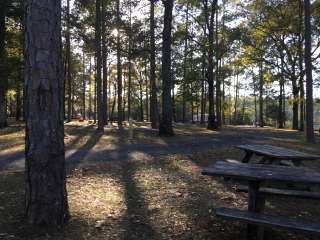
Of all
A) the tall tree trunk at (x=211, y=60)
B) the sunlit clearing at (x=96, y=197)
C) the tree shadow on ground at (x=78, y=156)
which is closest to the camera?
the sunlit clearing at (x=96, y=197)

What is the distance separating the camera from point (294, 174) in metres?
4.68

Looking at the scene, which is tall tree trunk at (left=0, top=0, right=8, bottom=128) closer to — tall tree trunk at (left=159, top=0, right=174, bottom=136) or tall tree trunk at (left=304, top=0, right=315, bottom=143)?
tall tree trunk at (left=159, top=0, right=174, bottom=136)

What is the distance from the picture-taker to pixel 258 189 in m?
4.70

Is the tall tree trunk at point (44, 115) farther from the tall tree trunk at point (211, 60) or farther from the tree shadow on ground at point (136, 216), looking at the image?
the tall tree trunk at point (211, 60)

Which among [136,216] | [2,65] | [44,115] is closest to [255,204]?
[136,216]

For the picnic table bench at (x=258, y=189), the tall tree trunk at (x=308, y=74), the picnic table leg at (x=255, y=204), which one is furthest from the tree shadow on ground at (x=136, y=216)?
the tall tree trunk at (x=308, y=74)

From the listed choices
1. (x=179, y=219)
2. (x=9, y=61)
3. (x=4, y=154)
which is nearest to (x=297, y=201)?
(x=179, y=219)

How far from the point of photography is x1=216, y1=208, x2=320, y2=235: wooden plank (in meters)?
4.07

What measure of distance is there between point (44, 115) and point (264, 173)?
111 inches

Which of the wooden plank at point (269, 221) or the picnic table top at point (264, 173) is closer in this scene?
the wooden plank at point (269, 221)

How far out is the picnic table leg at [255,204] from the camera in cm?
464

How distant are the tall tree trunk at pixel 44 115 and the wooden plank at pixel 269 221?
215 centimetres

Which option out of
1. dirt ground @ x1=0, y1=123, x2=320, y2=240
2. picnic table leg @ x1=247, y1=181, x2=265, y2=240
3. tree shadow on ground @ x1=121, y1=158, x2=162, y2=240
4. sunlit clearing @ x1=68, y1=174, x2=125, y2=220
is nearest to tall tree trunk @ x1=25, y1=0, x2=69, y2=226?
dirt ground @ x1=0, y1=123, x2=320, y2=240

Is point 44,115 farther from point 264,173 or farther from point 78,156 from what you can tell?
point 78,156
